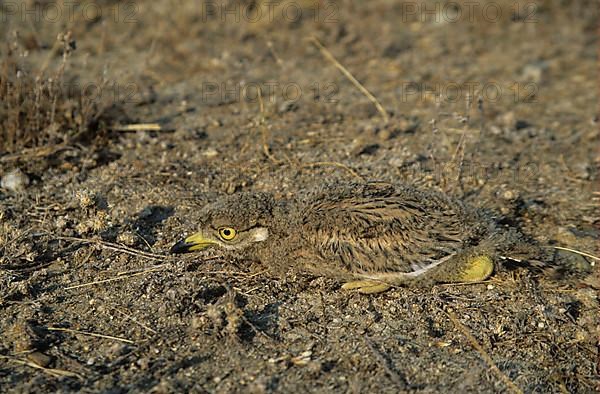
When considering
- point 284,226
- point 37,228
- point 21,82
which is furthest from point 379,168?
point 21,82

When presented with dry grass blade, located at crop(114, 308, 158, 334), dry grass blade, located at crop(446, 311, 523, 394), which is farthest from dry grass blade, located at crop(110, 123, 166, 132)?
dry grass blade, located at crop(446, 311, 523, 394)

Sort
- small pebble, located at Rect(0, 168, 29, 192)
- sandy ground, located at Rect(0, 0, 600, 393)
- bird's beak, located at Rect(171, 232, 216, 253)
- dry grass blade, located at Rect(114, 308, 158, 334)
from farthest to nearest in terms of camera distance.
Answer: small pebble, located at Rect(0, 168, 29, 192)
bird's beak, located at Rect(171, 232, 216, 253)
dry grass blade, located at Rect(114, 308, 158, 334)
sandy ground, located at Rect(0, 0, 600, 393)

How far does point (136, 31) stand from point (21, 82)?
95.3 inches

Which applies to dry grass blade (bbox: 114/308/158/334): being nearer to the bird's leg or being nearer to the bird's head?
the bird's head

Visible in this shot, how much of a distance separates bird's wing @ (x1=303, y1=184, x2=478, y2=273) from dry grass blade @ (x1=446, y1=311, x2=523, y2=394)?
35 cm

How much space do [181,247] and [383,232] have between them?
1.27 metres

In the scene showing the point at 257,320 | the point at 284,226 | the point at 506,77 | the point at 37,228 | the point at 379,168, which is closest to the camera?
the point at 257,320

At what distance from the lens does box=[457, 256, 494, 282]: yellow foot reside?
4.39m

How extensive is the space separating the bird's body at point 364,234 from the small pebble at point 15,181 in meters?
1.48

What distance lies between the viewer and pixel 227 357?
12.6 ft

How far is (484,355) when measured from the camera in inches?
154

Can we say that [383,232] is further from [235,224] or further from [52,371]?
[52,371]

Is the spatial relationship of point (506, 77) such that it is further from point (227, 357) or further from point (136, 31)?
point (227, 357)

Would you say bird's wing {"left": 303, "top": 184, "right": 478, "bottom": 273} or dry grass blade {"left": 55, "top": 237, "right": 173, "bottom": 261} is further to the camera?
dry grass blade {"left": 55, "top": 237, "right": 173, "bottom": 261}
